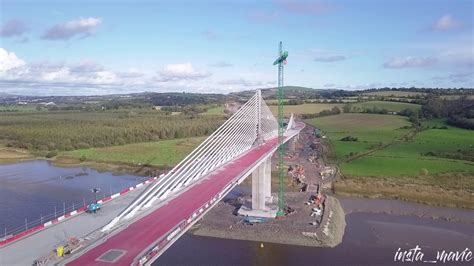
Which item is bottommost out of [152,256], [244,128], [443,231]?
[443,231]

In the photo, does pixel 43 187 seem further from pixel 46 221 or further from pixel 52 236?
pixel 52 236

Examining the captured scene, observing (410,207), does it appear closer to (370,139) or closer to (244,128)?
(244,128)

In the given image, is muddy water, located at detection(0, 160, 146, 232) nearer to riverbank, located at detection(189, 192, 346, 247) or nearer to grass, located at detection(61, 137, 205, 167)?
grass, located at detection(61, 137, 205, 167)

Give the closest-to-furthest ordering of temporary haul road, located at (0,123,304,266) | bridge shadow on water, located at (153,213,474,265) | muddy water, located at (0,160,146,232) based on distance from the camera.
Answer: temporary haul road, located at (0,123,304,266) → bridge shadow on water, located at (153,213,474,265) → muddy water, located at (0,160,146,232)

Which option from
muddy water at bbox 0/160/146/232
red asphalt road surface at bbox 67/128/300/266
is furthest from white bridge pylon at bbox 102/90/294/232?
muddy water at bbox 0/160/146/232

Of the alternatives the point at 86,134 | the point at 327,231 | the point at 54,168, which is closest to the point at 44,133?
the point at 86,134
